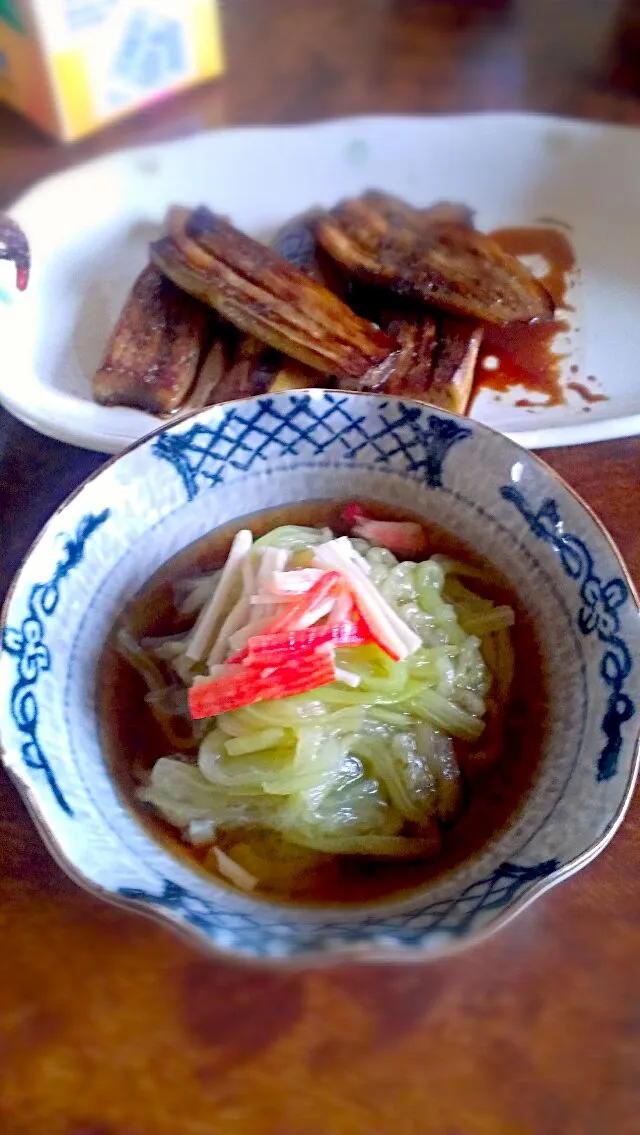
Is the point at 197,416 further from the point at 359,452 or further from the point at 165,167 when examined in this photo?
the point at 165,167

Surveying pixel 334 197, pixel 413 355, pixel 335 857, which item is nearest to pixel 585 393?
pixel 413 355

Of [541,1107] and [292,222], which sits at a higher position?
[292,222]

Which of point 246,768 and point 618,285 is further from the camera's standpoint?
point 618,285

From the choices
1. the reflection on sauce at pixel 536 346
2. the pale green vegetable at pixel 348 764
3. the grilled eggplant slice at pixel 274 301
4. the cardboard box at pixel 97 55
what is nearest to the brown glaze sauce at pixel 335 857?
the pale green vegetable at pixel 348 764

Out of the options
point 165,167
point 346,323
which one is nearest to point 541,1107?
point 346,323

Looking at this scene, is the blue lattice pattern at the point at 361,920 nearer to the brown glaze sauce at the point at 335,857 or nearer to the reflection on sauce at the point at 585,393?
the brown glaze sauce at the point at 335,857

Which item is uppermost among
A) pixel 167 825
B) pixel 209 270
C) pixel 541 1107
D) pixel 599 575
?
pixel 209 270

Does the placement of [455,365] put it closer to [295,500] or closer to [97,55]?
[295,500]

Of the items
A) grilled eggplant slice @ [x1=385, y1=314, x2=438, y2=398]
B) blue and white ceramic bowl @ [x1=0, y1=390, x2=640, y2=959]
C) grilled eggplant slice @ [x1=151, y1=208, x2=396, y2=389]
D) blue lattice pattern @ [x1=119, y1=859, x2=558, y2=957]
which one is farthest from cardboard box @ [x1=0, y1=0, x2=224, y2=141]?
blue lattice pattern @ [x1=119, y1=859, x2=558, y2=957]
